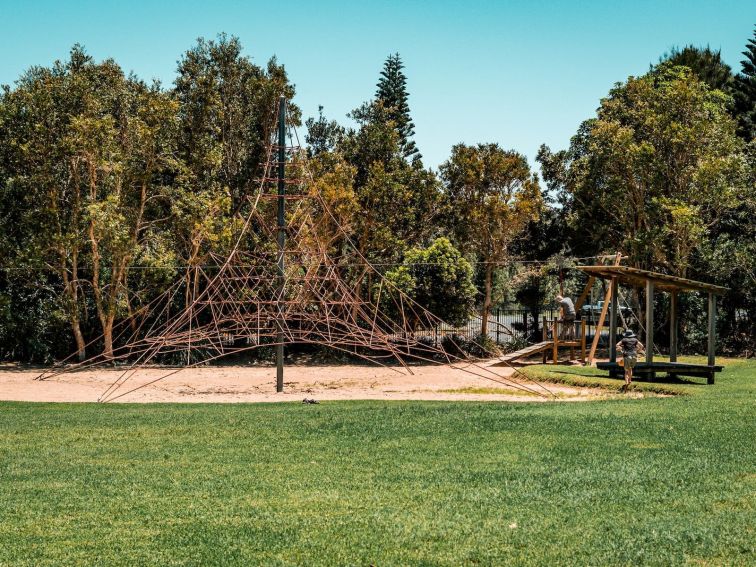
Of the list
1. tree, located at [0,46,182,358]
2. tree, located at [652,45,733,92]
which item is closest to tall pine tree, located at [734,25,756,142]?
tree, located at [652,45,733,92]

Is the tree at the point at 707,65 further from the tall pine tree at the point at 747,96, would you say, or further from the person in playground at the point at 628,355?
the person in playground at the point at 628,355

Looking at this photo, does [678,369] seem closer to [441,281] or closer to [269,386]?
[269,386]

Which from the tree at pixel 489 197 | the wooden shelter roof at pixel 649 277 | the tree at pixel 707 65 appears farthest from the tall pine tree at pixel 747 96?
the wooden shelter roof at pixel 649 277

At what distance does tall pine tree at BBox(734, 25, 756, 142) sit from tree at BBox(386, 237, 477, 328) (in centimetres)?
1334

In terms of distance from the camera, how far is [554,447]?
34.7 ft

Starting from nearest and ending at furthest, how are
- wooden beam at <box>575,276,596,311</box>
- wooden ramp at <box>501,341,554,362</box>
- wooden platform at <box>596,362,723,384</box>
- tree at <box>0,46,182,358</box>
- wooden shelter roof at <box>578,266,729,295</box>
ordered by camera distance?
wooden platform at <box>596,362,723,384</box>, wooden shelter roof at <box>578,266,729,295</box>, wooden beam at <box>575,276,596,311</box>, wooden ramp at <box>501,341,554,362</box>, tree at <box>0,46,182,358</box>

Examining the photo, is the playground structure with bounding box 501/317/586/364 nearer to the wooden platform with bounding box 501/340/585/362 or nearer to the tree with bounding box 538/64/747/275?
the wooden platform with bounding box 501/340/585/362

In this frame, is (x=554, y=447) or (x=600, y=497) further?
(x=554, y=447)

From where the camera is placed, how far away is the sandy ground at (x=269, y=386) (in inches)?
784

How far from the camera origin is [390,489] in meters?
8.55

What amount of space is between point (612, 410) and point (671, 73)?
823 inches

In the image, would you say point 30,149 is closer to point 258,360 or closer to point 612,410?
point 258,360

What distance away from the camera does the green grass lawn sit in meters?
6.61

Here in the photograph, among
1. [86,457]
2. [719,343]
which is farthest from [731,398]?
[719,343]
